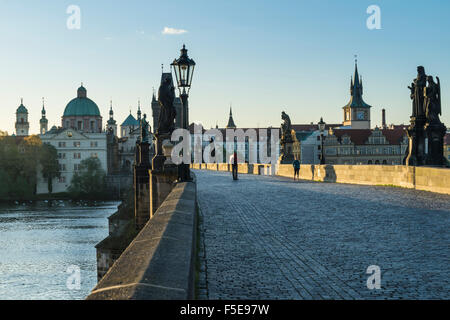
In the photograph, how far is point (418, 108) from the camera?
2155 centimetres

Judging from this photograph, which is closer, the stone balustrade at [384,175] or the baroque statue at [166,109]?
A: the stone balustrade at [384,175]

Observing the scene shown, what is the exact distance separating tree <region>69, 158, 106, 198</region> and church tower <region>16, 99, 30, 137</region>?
76.5 metres

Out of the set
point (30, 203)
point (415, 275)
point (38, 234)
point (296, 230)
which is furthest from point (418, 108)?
point (30, 203)

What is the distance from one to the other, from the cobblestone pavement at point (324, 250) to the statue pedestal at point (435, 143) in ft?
21.7

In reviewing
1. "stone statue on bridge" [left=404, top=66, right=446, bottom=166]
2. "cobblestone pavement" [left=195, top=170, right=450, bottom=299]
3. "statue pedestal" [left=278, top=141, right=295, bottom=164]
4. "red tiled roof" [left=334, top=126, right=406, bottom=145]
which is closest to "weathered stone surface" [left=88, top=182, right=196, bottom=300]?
"cobblestone pavement" [left=195, top=170, right=450, bottom=299]

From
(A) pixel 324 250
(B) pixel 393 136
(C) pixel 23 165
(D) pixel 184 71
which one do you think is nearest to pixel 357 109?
(B) pixel 393 136

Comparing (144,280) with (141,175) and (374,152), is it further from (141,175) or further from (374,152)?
(374,152)

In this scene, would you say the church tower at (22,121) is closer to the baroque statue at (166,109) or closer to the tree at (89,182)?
the tree at (89,182)

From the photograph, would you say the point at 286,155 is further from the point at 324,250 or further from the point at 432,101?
the point at 324,250

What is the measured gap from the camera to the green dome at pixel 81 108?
164m

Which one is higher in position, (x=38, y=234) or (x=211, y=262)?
(x=211, y=262)

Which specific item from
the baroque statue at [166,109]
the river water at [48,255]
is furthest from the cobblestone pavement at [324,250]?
the river water at [48,255]

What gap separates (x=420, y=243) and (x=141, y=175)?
16937 millimetres

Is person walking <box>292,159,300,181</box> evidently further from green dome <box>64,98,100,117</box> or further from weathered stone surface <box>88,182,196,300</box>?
green dome <box>64,98,100,117</box>
